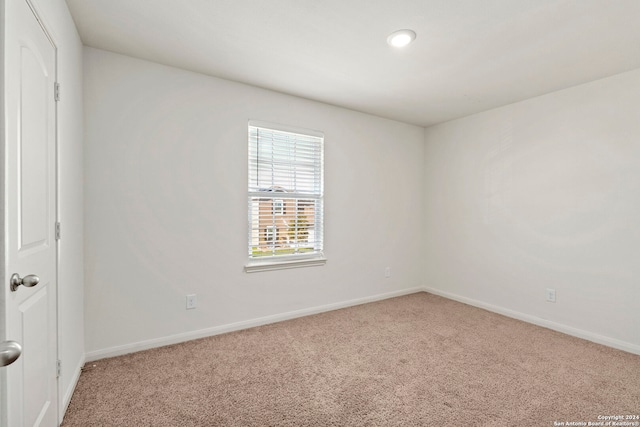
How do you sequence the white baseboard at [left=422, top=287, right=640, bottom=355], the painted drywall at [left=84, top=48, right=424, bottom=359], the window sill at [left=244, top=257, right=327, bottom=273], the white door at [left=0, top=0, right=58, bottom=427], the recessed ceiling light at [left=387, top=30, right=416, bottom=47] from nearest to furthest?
the white door at [left=0, top=0, right=58, bottom=427]
the recessed ceiling light at [left=387, top=30, right=416, bottom=47]
the painted drywall at [left=84, top=48, right=424, bottom=359]
the white baseboard at [left=422, top=287, right=640, bottom=355]
the window sill at [left=244, top=257, right=327, bottom=273]

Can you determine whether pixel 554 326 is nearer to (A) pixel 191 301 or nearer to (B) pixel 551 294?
(B) pixel 551 294

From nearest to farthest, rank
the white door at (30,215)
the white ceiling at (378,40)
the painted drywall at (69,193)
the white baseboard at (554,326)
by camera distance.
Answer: the white door at (30,215) → the painted drywall at (69,193) → the white ceiling at (378,40) → the white baseboard at (554,326)

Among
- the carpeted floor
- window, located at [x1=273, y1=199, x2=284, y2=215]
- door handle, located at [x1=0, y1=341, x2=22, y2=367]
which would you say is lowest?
the carpeted floor

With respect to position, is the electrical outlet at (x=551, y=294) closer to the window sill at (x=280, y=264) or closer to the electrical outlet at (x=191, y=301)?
the window sill at (x=280, y=264)

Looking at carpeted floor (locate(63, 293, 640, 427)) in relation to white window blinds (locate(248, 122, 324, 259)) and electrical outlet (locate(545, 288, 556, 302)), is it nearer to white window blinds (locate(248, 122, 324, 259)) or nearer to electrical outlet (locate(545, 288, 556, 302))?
electrical outlet (locate(545, 288, 556, 302))

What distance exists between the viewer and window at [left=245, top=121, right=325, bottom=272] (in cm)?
309

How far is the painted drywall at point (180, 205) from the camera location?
93.4 inches

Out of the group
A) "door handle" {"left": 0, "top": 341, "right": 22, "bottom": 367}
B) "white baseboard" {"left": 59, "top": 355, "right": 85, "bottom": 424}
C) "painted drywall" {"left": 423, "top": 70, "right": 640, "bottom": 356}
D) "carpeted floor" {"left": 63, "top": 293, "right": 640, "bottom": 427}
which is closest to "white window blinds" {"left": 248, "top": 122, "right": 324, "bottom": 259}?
"carpeted floor" {"left": 63, "top": 293, "right": 640, "bottom": 427}

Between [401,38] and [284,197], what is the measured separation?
1832 mm

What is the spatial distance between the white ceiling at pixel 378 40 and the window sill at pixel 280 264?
5.93 feet

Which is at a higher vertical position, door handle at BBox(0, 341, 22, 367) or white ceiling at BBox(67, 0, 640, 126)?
white ceiling at BBox(67, 0, 640, 126)

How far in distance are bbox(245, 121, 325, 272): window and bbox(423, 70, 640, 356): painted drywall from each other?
1.94 metres

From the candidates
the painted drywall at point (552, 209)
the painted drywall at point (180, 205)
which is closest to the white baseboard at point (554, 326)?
the painted drywall at point (552, 209)

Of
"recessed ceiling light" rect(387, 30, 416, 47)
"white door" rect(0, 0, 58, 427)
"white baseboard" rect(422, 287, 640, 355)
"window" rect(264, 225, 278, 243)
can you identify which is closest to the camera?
"white door" rect(0, 0, 58, 427)
